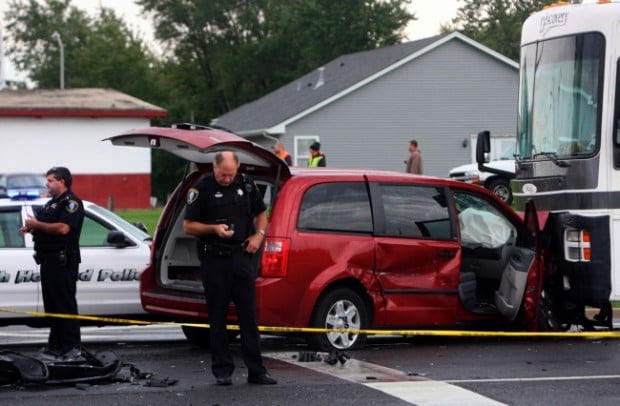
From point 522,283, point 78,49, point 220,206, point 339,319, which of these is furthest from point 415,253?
point 78,49

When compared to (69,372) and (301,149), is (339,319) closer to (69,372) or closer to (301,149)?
(69,372)

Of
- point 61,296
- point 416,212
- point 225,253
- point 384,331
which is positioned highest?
point 416,212

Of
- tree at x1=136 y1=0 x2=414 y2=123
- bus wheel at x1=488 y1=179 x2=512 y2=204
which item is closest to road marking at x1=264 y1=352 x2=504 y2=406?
bus wheel at x1=488 y1=179 x2=512 y2=204

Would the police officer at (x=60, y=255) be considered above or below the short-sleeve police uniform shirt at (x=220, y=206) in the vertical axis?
below

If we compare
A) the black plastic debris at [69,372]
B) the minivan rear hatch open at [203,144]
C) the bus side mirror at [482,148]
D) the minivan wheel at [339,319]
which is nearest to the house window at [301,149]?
the bus side mirror at [482,148]

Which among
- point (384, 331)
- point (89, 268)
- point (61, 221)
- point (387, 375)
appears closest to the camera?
point (387, 375)

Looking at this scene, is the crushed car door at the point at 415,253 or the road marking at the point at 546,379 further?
Result: the crushed car door at the point at 415,253

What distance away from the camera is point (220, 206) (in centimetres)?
927

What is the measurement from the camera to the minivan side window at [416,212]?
1149 centimetres

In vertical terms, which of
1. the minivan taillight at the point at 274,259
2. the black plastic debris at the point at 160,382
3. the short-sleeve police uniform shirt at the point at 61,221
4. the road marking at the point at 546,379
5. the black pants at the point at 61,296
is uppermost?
the short-sleeve police uniform shirt at the point at 61,221

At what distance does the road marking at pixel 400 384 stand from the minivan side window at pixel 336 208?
1181 mm

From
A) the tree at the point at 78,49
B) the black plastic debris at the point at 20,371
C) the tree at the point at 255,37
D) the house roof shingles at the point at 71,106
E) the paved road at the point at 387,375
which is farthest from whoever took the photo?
the tree at the point at 78,49

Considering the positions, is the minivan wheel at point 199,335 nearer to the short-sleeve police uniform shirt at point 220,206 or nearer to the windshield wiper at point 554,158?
the short-sleeve police uniform shirt at point 220,206

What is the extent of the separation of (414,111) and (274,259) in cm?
3522
